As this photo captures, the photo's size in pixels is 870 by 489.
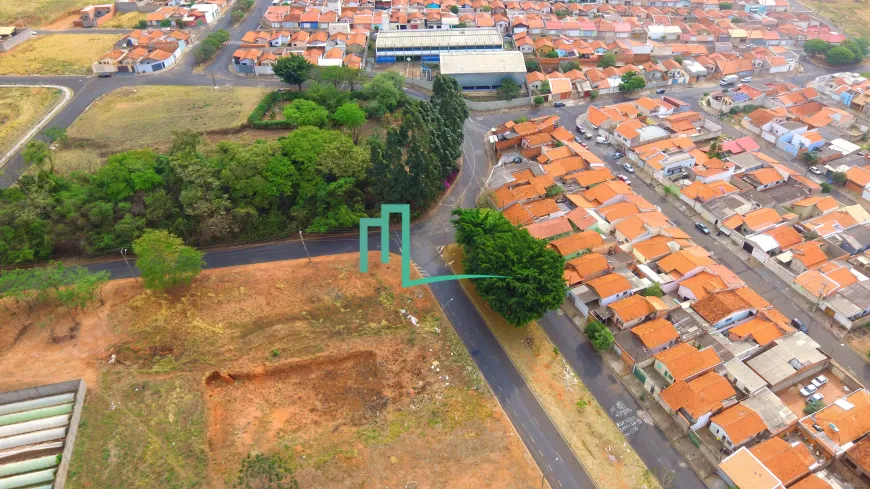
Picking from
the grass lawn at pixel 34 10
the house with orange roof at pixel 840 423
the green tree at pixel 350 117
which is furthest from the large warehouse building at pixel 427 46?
the house with orange roof at pixel 840 423

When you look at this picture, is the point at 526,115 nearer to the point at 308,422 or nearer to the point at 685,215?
the point at 685,215

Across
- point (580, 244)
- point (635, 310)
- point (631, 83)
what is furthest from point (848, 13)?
point (635, 310)

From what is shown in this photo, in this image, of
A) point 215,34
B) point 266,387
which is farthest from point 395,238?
point 215,34

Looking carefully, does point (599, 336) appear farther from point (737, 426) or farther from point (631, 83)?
point (631, 83)

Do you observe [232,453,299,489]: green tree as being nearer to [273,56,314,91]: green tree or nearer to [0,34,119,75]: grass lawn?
[273,56,314,91]: green tree

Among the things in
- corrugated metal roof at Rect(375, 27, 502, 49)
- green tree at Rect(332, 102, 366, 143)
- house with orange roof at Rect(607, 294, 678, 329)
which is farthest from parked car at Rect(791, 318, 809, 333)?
corrugated metal roof at Rect(375, 27, 502, 49)
